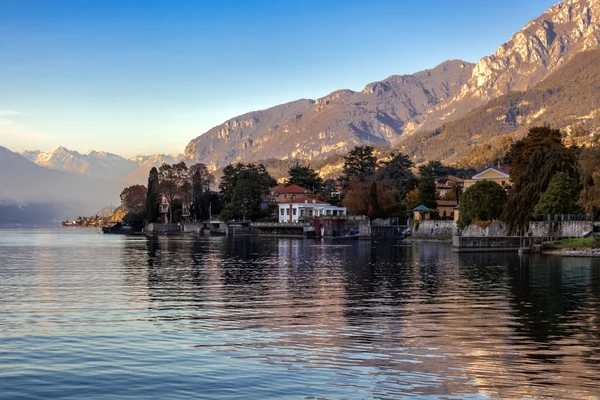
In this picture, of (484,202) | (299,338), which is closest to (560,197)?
(484,202)

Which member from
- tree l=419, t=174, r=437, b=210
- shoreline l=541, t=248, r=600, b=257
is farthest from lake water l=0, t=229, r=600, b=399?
tree l=419, t=174, r=437, b=210

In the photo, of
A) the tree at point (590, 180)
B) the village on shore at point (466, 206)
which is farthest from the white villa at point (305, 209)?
the tree at point (590, 180)

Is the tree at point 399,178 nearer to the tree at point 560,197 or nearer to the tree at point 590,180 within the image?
the tree at point 560,197

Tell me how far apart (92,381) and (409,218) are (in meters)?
138

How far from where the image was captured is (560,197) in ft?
286

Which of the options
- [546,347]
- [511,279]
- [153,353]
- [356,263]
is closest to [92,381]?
[153,353]

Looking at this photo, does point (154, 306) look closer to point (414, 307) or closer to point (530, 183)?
point (414, 307)

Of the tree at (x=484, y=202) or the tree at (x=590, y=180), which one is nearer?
the tree at (x=590, y=180)

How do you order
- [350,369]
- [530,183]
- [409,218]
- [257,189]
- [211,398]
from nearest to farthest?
[211,398] → [350,369] → [530,183] → [409,218] → [257,189]

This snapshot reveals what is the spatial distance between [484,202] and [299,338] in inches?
3501

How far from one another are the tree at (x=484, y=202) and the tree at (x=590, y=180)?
21785 mm

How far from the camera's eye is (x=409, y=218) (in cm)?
15375

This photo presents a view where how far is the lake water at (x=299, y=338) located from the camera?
1867 centimetres

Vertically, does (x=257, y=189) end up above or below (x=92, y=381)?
above
